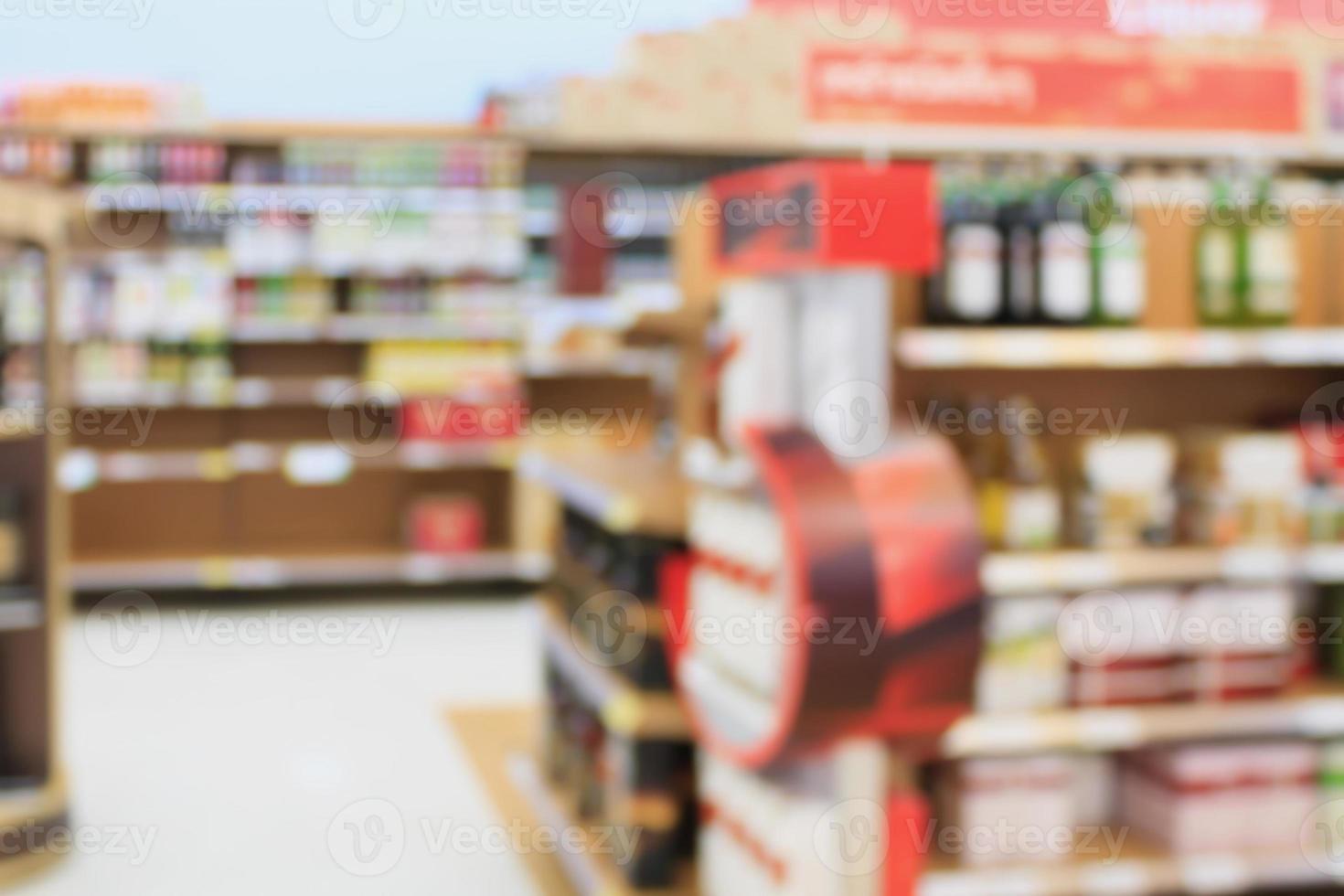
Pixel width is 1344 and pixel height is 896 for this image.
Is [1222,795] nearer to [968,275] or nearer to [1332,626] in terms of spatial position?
[1332,626]

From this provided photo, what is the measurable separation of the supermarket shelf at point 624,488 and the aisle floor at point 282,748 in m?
0.99

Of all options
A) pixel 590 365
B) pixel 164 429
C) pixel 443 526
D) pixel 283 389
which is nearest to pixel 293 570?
pixel 443 526

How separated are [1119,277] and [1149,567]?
1.98 ft

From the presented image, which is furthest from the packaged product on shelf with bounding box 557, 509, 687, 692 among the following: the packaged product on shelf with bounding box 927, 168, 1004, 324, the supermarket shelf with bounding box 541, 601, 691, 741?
the packaged product on shelf with bounding box 927, 168, 1004, 324

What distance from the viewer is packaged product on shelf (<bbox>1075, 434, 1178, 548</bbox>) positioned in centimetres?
329

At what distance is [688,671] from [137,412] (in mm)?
5486

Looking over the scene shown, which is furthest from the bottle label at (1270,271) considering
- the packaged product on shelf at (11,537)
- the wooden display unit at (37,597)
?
the packaged product on shelf at (11,537)

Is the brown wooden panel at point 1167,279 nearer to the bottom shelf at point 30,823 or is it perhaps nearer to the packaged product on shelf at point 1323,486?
the packaged product on shelf at point 1323,486

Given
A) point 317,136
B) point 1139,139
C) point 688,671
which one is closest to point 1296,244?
point 688,671

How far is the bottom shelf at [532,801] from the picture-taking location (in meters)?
3.48

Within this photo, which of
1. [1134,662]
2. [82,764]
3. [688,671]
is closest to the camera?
[688,671]

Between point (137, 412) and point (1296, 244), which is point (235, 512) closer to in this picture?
point (137, 412)

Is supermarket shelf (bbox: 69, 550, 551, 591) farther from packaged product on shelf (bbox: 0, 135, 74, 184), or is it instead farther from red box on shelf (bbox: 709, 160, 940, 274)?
red box on shelf (bbox: 709, 160, 940, 274)

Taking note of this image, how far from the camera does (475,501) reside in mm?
8250
